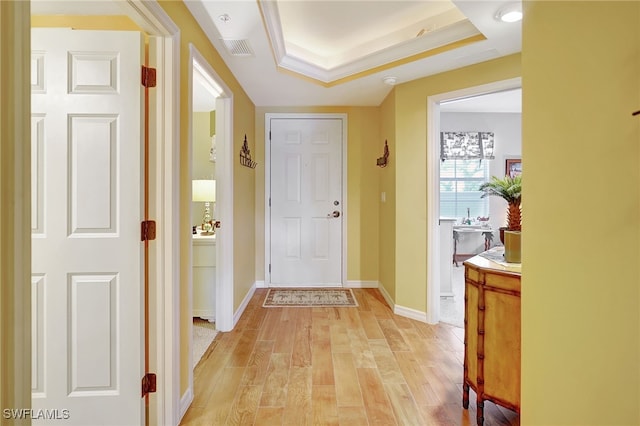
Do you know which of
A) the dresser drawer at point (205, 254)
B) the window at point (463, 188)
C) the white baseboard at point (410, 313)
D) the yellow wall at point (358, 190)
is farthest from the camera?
the window at point (463, 188)

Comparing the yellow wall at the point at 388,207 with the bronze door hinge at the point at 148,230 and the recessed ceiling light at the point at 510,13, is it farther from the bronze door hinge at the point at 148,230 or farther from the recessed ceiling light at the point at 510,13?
the bronze door hinge at the point at 148,230

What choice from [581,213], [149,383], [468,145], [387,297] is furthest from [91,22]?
[468,145]

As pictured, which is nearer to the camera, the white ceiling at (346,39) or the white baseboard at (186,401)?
the white baseboard at (186,401)

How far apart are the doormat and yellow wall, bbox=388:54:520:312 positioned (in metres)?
0.69

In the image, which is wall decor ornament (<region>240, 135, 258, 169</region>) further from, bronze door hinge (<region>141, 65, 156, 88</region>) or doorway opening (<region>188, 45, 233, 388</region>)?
bronze door hinge (<region>141, 65, 156, 88</region>)

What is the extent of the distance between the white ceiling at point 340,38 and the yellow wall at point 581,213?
1252 mm

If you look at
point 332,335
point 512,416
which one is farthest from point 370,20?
point 512,416

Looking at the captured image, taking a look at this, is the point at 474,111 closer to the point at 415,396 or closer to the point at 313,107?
the point at 313,107

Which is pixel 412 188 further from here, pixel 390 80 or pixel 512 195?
pixel 512 195

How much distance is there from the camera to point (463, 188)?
247 inches

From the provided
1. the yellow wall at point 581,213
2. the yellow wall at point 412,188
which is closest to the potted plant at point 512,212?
the yellow wall at point 581,213

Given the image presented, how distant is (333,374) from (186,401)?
0.93 metres

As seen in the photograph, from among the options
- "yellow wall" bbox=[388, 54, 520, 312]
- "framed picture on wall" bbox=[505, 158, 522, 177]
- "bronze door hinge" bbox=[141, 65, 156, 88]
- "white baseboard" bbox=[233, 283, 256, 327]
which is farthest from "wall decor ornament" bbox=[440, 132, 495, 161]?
"bronze door hinge" bbox=[141, 65, 156, 88]

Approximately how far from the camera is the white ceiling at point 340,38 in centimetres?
201
